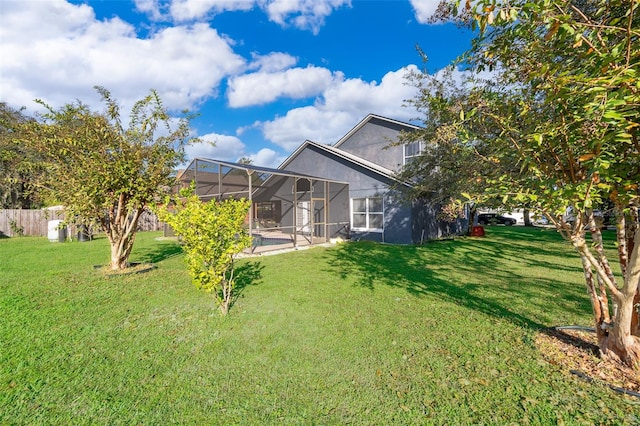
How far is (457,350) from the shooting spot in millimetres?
3330

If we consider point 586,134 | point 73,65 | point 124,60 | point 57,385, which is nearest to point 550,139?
point 586,134

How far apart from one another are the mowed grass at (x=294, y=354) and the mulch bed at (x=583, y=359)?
0.57 ft

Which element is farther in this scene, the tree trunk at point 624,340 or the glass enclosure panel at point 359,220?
the glass enclosure panel at point 359,220

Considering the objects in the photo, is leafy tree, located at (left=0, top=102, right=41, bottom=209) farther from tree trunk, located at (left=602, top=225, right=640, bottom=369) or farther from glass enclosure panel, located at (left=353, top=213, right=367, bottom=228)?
tree trunk, located at (left=602, top=225, right=640, bottom=369)

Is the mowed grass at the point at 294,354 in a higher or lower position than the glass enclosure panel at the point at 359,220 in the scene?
lower

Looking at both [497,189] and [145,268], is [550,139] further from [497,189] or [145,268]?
[145,268]

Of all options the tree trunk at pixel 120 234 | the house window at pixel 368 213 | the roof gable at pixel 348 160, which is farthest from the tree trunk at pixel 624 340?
the house window at pixel 368 213

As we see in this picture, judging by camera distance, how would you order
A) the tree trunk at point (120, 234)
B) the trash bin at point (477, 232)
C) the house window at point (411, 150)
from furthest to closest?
the trash bin at point (477, 232) → the house window at point (411, 150) → the tree trunk at point (120, 234)

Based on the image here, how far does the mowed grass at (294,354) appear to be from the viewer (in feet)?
7.73

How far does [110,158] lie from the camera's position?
713 cm

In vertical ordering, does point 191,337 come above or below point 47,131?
below

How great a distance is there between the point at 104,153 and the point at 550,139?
8.79 m

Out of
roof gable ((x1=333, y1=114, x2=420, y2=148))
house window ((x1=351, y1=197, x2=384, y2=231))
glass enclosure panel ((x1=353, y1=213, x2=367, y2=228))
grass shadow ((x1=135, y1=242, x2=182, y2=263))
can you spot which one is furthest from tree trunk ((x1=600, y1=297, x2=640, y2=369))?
roof gable ((x1=333, y1=114, x2=420, y2=148))

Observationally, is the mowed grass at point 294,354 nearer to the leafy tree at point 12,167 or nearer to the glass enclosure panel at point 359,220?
the glass enclosure panel at point 359,220
